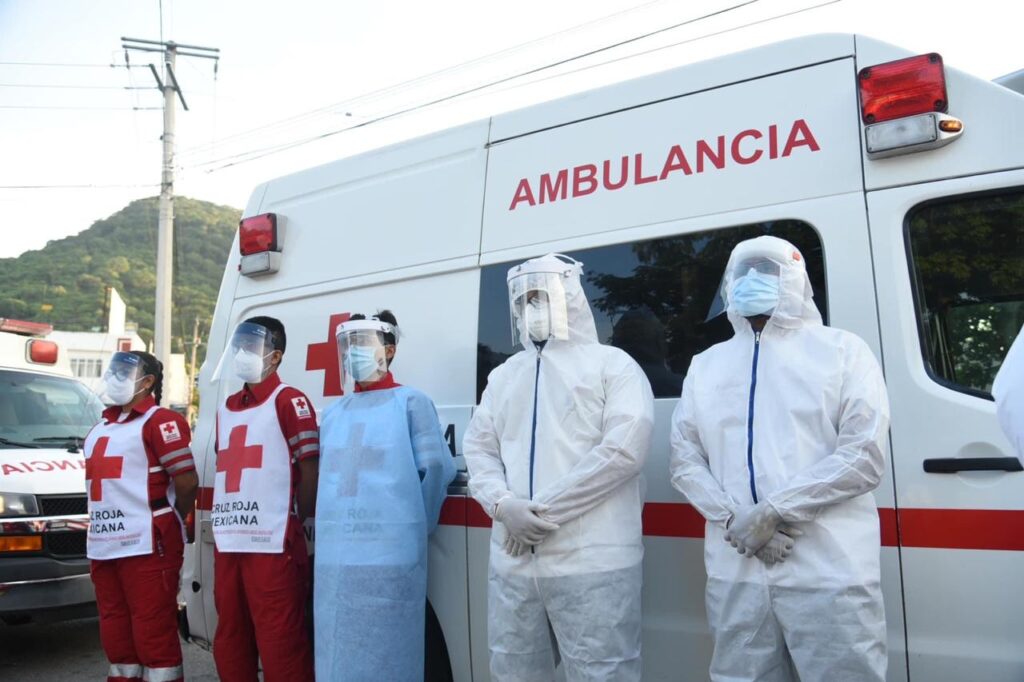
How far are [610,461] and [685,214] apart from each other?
0.94 meters

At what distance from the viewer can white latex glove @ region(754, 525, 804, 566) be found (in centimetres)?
248

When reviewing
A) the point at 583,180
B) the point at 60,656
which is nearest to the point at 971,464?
the point at 583,180

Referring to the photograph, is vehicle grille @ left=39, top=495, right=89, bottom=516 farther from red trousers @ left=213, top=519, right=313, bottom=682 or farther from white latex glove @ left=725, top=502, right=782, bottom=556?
white latex glove @ left=725, top=502, right=782, bottom=556

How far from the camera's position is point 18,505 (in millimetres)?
5492

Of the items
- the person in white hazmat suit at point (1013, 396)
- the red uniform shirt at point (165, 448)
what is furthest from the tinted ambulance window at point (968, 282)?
the red uniform shirt at point (165, 448)

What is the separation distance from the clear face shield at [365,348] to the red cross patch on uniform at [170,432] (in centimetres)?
115

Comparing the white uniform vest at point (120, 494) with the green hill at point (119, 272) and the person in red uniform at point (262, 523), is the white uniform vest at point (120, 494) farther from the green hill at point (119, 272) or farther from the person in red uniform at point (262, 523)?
the green hill at point (119, 272)

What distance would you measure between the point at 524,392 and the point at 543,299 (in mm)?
344

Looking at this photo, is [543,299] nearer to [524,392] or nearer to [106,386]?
[524,392]

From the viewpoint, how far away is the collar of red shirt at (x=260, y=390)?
4012 millimetres

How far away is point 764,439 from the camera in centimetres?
263

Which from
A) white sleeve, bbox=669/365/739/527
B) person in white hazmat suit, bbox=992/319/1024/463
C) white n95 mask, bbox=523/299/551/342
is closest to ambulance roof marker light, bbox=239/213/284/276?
white n95 mask, bbox=523/299/551/342

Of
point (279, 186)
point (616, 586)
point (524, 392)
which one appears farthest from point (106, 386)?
point (616, 586)

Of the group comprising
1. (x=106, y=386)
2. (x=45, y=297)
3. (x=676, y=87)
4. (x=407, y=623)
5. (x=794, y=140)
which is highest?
(x=45, y=297)
